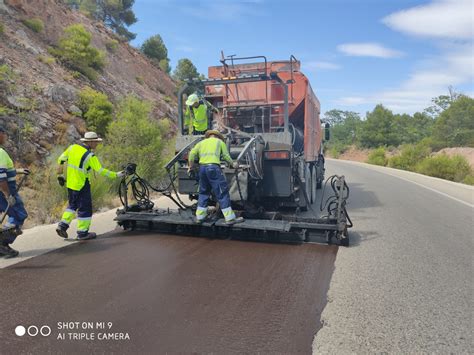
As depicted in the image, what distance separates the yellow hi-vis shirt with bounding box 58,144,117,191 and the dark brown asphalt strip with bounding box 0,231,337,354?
92 cm

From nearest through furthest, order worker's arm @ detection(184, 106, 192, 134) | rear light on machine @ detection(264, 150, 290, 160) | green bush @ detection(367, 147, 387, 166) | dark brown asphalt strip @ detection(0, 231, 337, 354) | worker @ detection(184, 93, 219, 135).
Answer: dark brown asphalt strip @ detection(0, 231, 337, 354) < rear light on machine @ detection(264, 150, 290, 160) < worker @ detection(184, 93, 219, 135) < worker's arm @ detection(184, 106, 192, 134) < green bush @ detection(367, 147, 387, 166)

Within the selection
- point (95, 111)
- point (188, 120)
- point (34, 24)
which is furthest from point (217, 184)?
point (34, 24)

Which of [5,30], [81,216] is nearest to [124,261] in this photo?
[81,216]

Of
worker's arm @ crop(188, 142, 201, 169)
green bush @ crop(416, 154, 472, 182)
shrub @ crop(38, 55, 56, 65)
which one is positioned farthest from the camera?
green bush @ crop(416, 154, 472, 182)

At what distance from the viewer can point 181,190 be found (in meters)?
6.35

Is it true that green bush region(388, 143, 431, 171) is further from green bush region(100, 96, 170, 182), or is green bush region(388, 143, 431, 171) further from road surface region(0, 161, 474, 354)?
road surface region(0, 161, 474, 354)

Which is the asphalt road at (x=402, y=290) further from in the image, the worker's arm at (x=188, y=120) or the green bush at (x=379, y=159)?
the green bush at (x=379, y=159)

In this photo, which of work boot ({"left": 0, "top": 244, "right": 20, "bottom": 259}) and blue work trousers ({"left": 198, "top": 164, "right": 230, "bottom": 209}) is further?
blue work trousers ({"left": 198, "top": 164, "right": 230, "bottom": 209})

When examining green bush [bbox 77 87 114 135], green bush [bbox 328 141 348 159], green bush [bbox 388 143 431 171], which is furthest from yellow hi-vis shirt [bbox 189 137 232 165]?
green bush [bbox 328 141 348 159]

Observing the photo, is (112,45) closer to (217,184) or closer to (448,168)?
(448,168)

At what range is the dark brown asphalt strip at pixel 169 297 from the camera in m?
2.57

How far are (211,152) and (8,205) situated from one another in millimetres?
2726

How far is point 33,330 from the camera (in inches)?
106

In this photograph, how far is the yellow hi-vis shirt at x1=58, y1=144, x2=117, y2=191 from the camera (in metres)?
5.14
